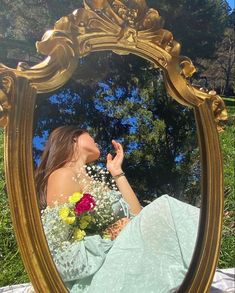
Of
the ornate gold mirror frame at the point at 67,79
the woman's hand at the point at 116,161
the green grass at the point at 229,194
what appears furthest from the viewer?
the green grass at the point at 229,194

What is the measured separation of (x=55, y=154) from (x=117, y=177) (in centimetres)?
14

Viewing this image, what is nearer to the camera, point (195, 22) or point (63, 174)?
point (63, 174)

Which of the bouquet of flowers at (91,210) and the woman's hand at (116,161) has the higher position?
the woman's hand at (116,161)

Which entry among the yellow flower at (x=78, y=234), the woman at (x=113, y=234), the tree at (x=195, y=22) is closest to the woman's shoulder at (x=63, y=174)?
the woman at (x=113, y=234)

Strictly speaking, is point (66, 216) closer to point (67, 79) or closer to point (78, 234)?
point (78, 234)

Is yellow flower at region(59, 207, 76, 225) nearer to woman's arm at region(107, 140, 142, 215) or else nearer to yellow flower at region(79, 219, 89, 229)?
yellow flower at region(79, 219, 89, 229)

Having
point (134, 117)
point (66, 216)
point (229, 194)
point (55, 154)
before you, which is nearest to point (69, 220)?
point (66, 216)

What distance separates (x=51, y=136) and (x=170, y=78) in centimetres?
30

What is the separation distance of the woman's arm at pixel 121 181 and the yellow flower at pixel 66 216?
119mm

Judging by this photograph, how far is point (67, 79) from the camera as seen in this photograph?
1187mm

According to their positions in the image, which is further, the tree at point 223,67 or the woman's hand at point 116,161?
the tree at point 223,67

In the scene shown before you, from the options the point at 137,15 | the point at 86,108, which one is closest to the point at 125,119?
the point at 86,108

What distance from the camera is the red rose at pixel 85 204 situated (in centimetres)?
120

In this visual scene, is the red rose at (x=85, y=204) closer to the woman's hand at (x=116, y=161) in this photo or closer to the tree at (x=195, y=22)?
the woman's hand at (x=116, y=161)
